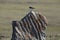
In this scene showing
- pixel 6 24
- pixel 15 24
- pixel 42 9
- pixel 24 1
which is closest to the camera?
pixel 15 24

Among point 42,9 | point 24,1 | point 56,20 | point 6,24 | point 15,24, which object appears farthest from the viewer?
point 24,1

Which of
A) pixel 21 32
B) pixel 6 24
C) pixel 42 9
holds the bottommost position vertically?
pixel 21 32

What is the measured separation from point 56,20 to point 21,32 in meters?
12.1

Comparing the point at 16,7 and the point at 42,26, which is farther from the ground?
the point at 16,7

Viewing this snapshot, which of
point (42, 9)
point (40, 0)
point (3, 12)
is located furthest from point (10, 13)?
point (40, 0)

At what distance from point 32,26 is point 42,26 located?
0.23 m

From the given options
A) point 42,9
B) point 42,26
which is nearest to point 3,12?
point 42,9

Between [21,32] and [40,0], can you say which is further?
[40,0]

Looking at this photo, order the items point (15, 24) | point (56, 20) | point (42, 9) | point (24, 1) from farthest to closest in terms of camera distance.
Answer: point (24, 1)
point (42, 9)
point (56, 20)
point (15, 24)

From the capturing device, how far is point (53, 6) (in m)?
22.2

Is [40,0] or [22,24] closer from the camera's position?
[22,24]

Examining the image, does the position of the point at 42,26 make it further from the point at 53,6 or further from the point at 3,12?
the point at 53,6

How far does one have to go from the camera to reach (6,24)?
17.6 meters

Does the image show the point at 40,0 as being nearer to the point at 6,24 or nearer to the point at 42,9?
the point at 42,9
